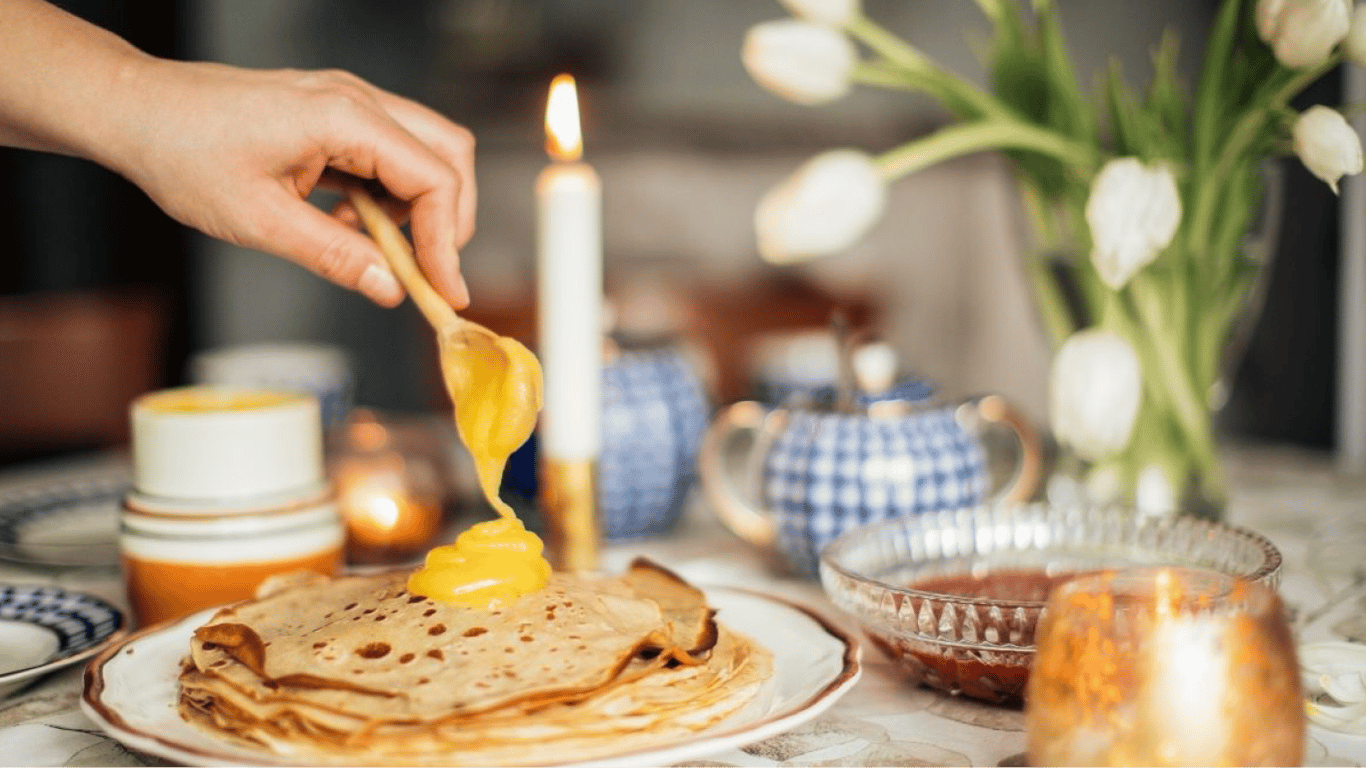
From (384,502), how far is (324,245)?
311 millimetres

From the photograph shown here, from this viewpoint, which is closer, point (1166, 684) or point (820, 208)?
point (1166, 684)

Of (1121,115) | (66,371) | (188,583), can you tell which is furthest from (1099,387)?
(66,371)

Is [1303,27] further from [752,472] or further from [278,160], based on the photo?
[278,160]

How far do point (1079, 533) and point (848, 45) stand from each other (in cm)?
44

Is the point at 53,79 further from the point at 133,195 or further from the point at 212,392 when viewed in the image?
the point at 133,195

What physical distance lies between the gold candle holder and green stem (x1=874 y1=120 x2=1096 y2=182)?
0.34 meters

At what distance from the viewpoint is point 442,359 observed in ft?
2.73

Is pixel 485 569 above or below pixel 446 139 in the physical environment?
below

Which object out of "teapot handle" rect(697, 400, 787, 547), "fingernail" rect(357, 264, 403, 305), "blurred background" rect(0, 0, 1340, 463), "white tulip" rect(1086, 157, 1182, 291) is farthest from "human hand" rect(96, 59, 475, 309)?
"blurred background" rect(0, 0, 1340, 463)

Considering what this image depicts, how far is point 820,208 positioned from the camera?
3.26 feet

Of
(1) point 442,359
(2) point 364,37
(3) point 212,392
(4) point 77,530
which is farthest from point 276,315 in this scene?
(1) point 442,359

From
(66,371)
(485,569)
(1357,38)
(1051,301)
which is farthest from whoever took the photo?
(66,371)

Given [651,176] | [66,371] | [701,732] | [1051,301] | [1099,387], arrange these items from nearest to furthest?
[701,732], [1099,387], [1051,301], [66,371], [651,176]

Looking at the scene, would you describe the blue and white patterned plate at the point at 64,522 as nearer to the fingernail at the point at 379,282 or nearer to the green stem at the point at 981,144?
the fingernail at the point at 379,282
